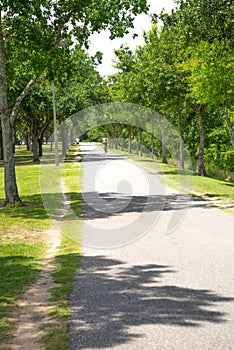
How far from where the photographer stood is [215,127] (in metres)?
46.9

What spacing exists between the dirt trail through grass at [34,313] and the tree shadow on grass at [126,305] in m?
0.36

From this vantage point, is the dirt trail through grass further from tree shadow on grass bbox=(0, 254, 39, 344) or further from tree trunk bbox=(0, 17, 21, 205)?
tree trunk bbox=(0, 17, 21, 205)

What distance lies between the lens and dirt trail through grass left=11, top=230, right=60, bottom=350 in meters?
4.69

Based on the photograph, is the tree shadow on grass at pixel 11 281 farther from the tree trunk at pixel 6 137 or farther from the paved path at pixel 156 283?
the tree trunk at pixel 6 137

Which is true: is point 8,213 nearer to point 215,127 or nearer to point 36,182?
point 36,182

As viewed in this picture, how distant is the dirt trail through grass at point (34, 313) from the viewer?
4688 millimetres

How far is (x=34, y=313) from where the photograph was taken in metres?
5.54

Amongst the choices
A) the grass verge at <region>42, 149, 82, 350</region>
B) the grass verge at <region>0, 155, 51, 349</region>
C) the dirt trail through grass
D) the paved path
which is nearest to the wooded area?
the grass verge at <region>0, 155, 51, 349</region>

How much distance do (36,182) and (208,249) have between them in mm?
16397

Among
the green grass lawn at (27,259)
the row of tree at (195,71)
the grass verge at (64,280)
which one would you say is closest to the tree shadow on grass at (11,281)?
the green grass lawn at (27,259)

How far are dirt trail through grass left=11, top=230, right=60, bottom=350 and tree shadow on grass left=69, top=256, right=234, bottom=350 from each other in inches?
14.0

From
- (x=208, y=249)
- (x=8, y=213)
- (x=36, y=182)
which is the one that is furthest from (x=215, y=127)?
(x=208, y=249)

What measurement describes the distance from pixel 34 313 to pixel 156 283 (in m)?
1.81

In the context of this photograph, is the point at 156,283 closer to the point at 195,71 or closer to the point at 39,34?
the point at 39,34
